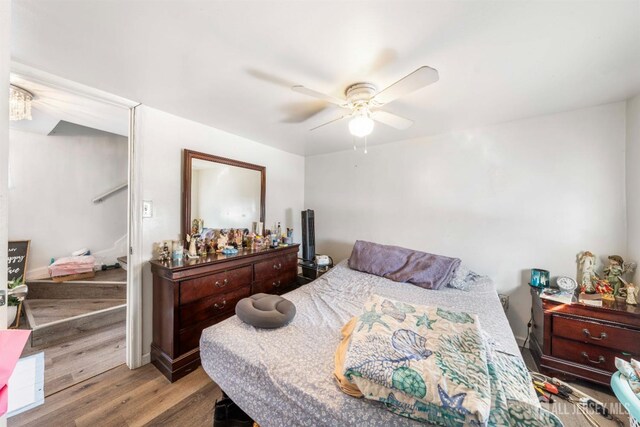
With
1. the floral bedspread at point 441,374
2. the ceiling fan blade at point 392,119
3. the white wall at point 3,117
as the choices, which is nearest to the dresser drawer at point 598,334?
the floral bedspread at point 441,374

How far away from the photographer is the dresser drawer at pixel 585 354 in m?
1.60

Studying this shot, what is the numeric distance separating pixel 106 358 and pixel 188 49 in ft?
8.73

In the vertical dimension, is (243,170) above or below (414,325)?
above

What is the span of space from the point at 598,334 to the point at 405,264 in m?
1.43

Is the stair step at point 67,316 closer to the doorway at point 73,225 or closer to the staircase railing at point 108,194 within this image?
the doorway at point 73,225

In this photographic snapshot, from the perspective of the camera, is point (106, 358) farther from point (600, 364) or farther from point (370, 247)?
point (600, 364)

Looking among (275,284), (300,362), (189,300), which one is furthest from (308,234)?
(300,362)

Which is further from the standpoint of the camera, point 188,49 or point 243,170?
point 243,170

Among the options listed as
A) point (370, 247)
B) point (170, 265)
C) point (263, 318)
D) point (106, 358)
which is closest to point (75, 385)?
point (106, 358)

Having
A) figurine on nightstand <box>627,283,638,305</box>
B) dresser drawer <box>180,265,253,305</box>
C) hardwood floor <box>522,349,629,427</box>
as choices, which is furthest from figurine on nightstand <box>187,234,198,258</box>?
figurine on nightstand <box>627,283,638,305</box>

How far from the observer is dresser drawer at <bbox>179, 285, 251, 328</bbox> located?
72.2 inches

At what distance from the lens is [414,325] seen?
1.12 metres

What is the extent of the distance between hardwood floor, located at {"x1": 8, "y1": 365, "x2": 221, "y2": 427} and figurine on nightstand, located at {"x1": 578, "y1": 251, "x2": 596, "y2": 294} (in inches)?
122

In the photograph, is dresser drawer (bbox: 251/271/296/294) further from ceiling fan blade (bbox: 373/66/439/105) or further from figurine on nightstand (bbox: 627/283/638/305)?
figurine on nightstand (bbox: 627/283/638/305)
